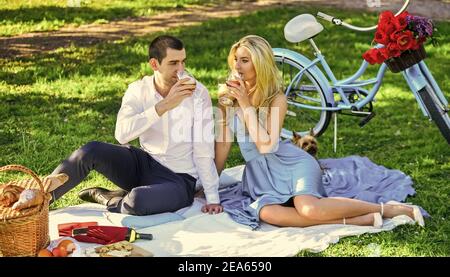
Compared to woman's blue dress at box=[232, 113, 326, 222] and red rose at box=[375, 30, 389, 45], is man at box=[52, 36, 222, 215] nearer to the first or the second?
woman's blue dress at box=[232, 113, 326, 222]

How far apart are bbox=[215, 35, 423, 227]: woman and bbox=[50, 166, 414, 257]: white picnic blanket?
8cm

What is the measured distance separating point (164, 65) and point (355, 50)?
515 centimetres

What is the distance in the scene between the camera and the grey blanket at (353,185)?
539 centimetres

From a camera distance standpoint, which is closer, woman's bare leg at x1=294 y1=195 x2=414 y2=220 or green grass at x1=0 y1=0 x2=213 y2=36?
woman's bare leg at x1=294 y1=195 x2=414 y2=220

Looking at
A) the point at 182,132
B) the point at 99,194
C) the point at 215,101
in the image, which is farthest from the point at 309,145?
the point at 215,101

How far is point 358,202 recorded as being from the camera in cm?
515

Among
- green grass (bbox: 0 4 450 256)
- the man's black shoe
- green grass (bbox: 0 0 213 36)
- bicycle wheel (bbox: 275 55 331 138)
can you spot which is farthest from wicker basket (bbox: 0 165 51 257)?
green grass (bbox: 0 0 213 36)

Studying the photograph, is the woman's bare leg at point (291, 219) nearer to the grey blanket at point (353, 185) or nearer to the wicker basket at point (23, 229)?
the grey blanket at point (353, 185)

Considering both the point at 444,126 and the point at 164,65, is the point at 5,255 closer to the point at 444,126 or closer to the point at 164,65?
the point at 164,65

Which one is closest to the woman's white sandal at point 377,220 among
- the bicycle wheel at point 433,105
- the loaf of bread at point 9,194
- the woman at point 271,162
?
the woman at point 271,162

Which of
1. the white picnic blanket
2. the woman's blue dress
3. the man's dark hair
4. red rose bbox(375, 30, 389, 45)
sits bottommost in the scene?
the white picnic blanket

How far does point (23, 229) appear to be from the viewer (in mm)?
4402

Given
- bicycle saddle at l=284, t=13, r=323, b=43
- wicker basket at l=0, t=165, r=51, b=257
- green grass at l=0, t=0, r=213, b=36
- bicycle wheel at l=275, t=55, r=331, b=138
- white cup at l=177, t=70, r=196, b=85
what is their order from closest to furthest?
wicker basket at l=0, t=165, r=51, b=257
white cup at l=177, t=70, r=196, b=85
bicycle saddle at l=284, t=13, r=323, b=43
bicycle wheel at l=275, t=55, r=331, b=138
green grass at l=0, t=0, r=213, b=36

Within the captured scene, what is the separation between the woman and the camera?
16.8 feet
